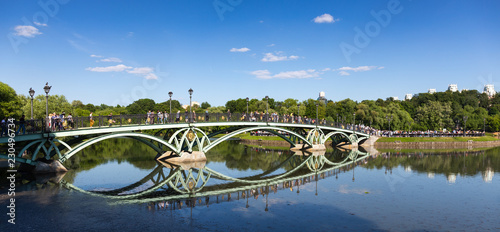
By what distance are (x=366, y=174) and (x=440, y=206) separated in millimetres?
13113

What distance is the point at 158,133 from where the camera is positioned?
38312mm

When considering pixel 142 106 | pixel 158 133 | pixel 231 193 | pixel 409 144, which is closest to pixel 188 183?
pixel 231 193

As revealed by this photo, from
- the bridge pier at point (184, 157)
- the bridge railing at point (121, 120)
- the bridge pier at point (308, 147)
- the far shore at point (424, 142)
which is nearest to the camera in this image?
the bridge railing at point (121, 120)

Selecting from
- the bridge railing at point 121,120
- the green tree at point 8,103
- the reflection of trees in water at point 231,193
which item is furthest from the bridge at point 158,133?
the reflection of trees in water at point 231,193

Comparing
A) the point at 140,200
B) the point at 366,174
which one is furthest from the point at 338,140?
the point at 140,200

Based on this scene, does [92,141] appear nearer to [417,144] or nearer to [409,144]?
[409,144]

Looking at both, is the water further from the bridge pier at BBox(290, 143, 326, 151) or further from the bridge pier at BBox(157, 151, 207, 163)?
the bridge pier at BBox(290, 143, 326, 151)

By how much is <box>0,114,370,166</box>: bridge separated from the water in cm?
282

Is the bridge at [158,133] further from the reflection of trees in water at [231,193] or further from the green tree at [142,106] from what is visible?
the green tree at [142,106]

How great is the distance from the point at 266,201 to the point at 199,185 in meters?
7.66

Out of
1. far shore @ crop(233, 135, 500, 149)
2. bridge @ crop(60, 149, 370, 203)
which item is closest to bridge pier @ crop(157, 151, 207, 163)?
bridge @ crop(60, 149, 370, 203)

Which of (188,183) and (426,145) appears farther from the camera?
(426,145)

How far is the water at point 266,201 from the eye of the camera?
54.0 feet

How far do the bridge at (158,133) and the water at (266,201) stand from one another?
2822 mm
